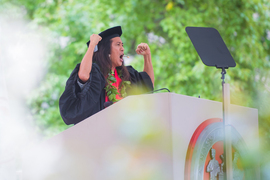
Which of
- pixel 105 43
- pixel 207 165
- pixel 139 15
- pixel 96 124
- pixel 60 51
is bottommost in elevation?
pixel 207 165

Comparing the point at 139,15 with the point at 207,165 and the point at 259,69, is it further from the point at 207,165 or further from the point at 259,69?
the point at 207,165

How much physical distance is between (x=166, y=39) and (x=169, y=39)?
0.04 m

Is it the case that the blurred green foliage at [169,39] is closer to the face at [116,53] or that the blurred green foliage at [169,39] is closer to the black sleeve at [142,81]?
the black sleeve at [142,81]

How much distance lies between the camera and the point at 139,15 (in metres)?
4.71

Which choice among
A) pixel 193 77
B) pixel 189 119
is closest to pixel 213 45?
pixel 189 119

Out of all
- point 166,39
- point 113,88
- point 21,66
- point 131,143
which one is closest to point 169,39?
point 166,39

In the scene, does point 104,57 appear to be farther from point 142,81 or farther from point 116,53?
point 142,81

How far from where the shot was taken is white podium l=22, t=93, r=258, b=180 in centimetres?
102

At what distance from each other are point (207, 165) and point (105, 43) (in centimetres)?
101

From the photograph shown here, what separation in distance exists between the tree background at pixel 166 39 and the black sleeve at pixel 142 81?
84.8 inches

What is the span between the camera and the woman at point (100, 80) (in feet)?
5.31

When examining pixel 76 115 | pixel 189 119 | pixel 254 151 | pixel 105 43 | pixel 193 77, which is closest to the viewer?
pixel 189 119

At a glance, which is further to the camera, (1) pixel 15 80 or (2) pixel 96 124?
(1) pixel 15 80

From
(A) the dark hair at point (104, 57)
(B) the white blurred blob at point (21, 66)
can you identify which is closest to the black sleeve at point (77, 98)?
(A) the dark hair at point (104, 57)
